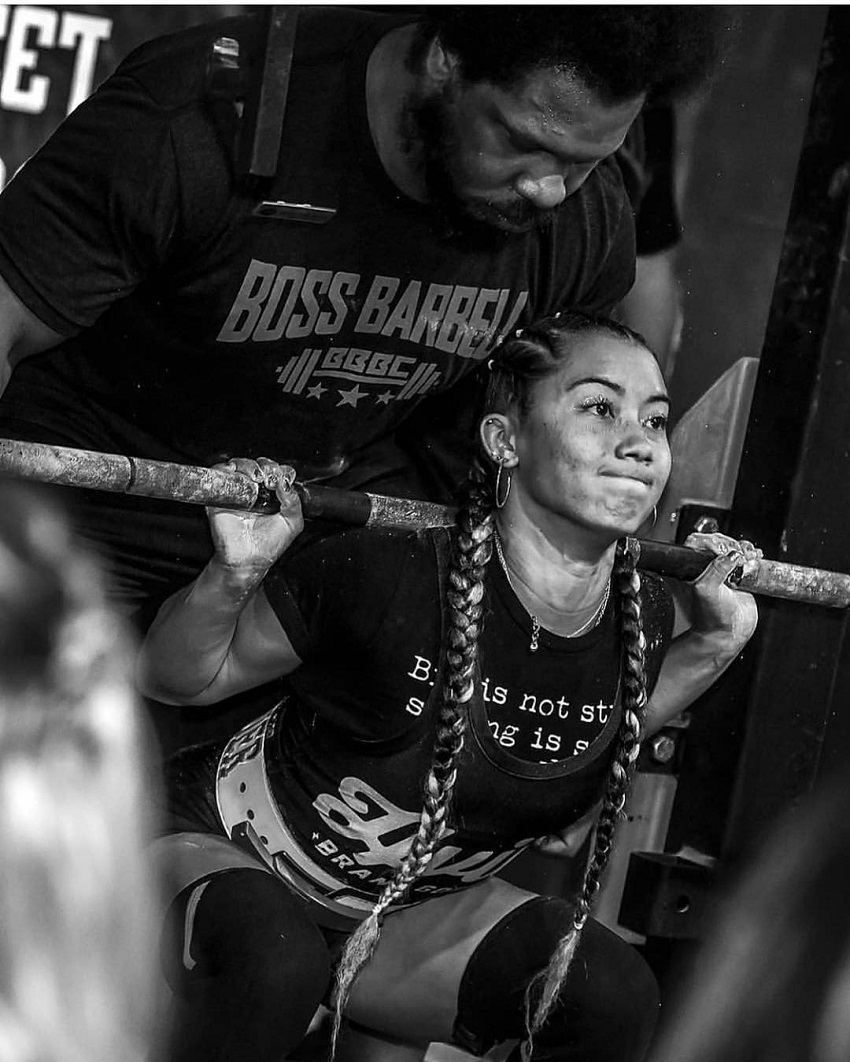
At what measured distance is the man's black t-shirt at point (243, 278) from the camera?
109cm

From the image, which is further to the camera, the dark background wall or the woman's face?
the dark background wall

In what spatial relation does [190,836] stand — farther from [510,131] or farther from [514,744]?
[510,131]

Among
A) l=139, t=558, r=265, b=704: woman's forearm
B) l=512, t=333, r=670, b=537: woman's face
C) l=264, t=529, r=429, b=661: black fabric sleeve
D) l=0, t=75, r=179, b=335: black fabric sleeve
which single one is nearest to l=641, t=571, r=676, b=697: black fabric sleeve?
l=512, t=333, r=670, b=537: woman's face

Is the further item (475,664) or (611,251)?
(611,251)

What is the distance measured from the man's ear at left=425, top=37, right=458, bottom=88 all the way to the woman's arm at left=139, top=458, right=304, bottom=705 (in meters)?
0.31

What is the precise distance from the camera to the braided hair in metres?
1.14

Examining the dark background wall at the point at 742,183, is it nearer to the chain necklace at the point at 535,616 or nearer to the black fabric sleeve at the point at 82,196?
the chain necklace at the point at 535,616

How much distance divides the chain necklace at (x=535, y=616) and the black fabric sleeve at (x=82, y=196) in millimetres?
356

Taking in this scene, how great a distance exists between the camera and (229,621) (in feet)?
3.64

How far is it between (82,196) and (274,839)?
0.49m

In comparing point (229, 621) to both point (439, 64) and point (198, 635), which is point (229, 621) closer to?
point (198, 635)

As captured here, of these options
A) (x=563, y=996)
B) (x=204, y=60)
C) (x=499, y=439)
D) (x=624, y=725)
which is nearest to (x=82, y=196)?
(x=204, y=60)

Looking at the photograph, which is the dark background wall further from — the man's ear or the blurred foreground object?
the blurred foreground object

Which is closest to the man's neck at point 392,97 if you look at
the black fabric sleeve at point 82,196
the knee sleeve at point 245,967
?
the black fabric sleeve at point 82,196
